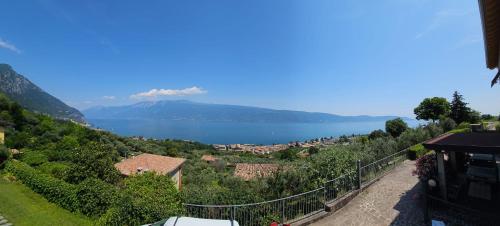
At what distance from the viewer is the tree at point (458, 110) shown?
33934mm

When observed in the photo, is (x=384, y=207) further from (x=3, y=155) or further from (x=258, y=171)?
(x=3, y=155)

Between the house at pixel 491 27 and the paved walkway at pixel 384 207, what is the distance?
14.9ft

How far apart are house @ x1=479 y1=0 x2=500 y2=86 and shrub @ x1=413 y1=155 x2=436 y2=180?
10.1 feet

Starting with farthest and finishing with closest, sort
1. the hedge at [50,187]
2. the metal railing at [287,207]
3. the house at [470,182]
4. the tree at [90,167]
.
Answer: the tree at [90,167], the hedge at [50,187], the metal railing at [287,207], the house at [470,182]

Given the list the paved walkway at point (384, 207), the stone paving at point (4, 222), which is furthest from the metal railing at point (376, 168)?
the stone paving at point (4, 222)

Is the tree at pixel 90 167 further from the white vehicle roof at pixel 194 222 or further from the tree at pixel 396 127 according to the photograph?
the tree at pixel 396 127

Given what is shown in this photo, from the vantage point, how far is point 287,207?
28.1 ft

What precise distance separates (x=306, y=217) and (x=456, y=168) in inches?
249

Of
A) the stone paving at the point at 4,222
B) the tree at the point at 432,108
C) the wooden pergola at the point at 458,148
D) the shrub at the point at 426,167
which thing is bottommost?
the stone paving at the point at 4,222

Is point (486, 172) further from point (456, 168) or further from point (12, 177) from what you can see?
point (12, 177)

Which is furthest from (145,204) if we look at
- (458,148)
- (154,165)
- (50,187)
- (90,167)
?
(154,165)

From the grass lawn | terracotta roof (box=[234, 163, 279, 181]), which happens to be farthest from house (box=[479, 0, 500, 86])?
the grass lawn

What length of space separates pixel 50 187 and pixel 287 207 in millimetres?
12009

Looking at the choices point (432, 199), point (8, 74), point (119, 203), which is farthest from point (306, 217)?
point (8, 74)
